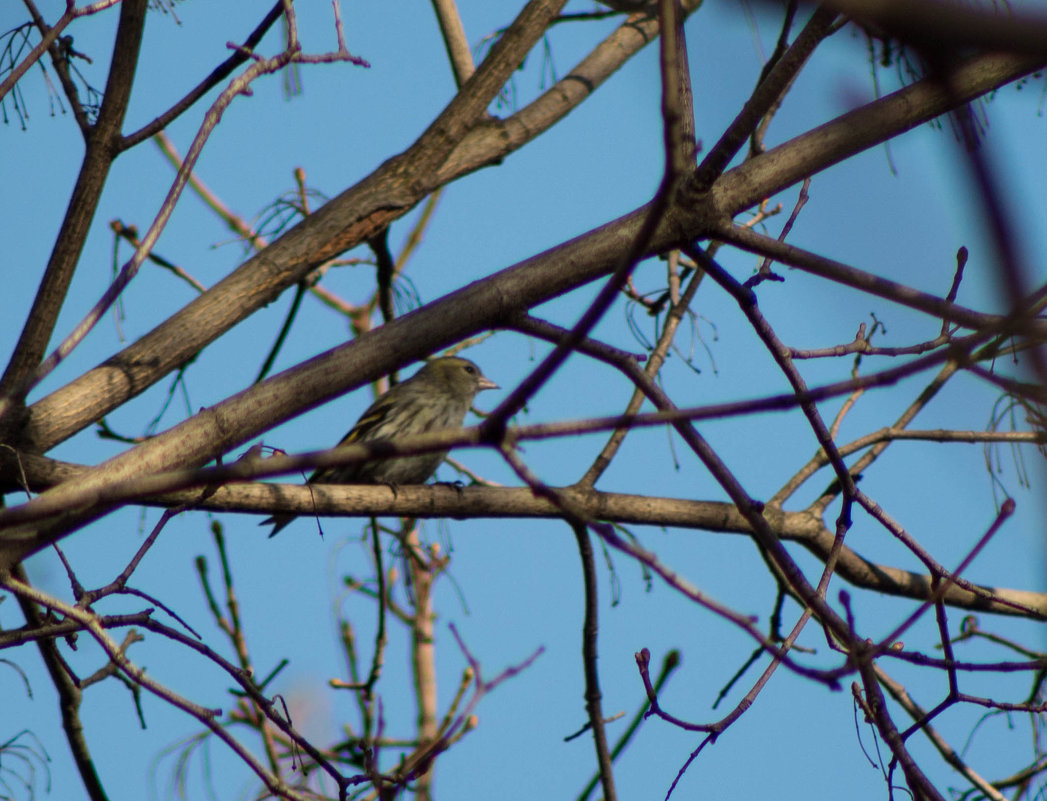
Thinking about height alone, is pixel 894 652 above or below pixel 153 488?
above

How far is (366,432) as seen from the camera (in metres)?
7.55

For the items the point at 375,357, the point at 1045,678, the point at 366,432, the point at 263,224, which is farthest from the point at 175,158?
the point at 1045,678

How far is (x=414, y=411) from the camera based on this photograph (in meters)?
7.54

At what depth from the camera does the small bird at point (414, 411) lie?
6797mm

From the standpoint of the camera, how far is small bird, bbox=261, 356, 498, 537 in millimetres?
6797

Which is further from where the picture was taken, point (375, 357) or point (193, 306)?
point (193, 306)

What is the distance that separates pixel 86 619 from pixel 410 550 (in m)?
3.56

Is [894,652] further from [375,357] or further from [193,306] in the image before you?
[193,306]

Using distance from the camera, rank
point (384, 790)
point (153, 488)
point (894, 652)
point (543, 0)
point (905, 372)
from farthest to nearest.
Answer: point (543, 0) < point (384, 790) < point (894, 652) < point (153, 488) < point (905, 372)

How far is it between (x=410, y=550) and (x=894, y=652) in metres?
3.81

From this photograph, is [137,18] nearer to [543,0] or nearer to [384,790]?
[543,0]

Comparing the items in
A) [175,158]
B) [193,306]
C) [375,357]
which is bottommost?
[375,357]

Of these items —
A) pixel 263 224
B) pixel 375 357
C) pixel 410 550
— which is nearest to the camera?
pixel 375 357

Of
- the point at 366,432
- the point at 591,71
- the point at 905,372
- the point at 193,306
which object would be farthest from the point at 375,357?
the point at 366,432
